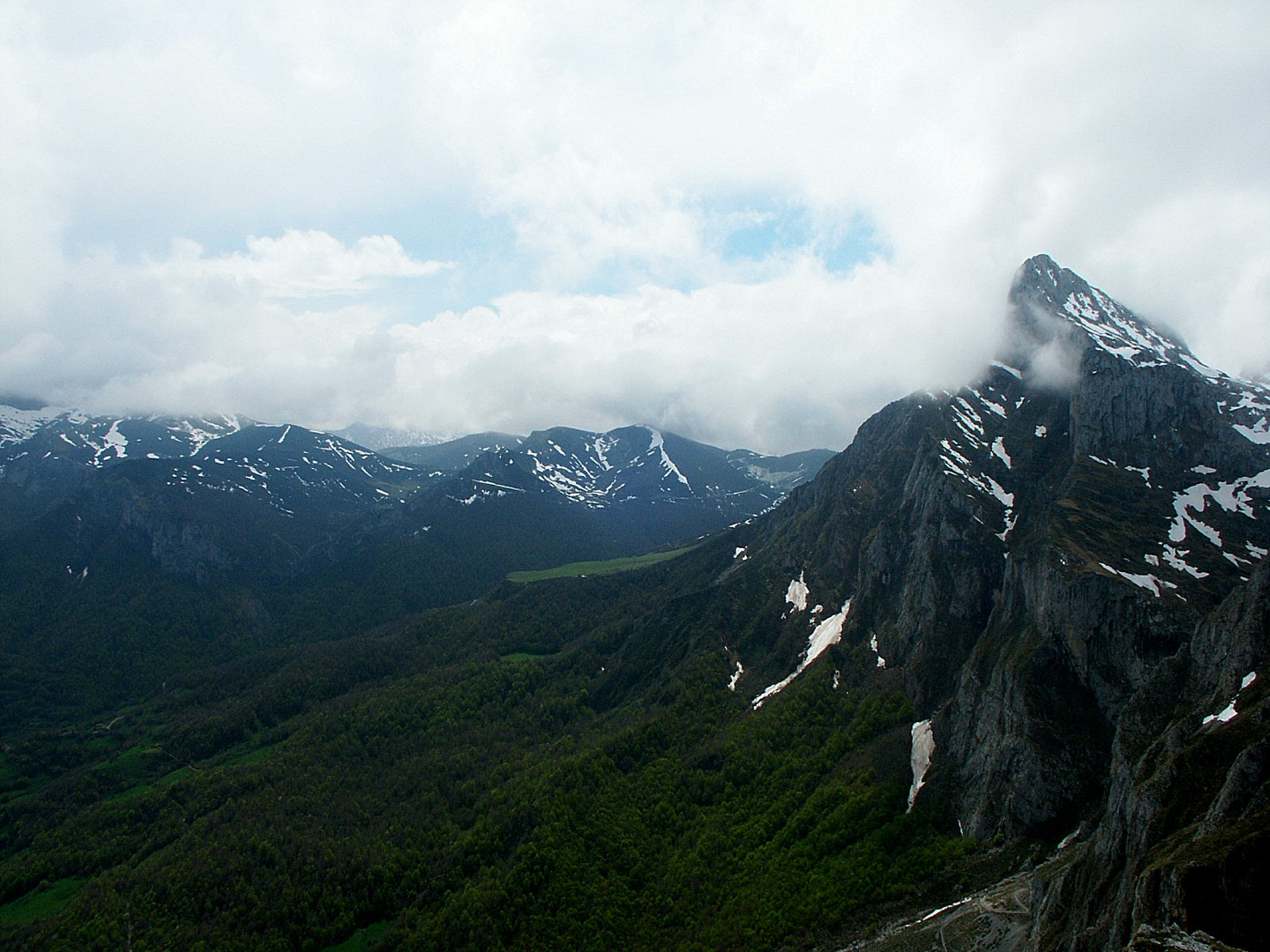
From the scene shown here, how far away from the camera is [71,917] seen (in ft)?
452

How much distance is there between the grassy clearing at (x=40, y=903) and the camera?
14875 cm

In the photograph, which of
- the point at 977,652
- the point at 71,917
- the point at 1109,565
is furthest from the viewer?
the point at 71,917

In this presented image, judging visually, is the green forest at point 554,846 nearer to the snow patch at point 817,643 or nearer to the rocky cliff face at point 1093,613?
the snow patch at point 817,643

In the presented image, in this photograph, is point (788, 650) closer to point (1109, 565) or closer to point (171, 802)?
point (1109, 565)

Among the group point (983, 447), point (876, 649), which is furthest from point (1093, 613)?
point (983, 447)

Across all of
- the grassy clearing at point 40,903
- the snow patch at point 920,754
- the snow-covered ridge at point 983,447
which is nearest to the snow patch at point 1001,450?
the snow-covered ridge at point 983,447

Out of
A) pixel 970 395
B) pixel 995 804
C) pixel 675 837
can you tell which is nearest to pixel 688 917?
pixel 675 837

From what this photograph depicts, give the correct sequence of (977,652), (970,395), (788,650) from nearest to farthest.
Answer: (977,652) → (788,650) → (970,395)

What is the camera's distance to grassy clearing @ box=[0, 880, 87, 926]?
5856 inches

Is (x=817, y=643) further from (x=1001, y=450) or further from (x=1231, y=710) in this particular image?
(x=1231, y=710)

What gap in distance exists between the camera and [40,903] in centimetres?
15350

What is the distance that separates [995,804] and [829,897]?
97.1ft

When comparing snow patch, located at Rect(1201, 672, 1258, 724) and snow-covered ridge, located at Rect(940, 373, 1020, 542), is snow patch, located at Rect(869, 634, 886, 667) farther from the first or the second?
snow patch, located at Rect(1201, 672, 1258, 724)

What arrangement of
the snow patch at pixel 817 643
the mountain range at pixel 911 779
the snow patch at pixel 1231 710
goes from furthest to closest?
the snow patch at pixel 817 643 < the mountain range at pixel 911 779 < the snow patch at pixel 1231 710
